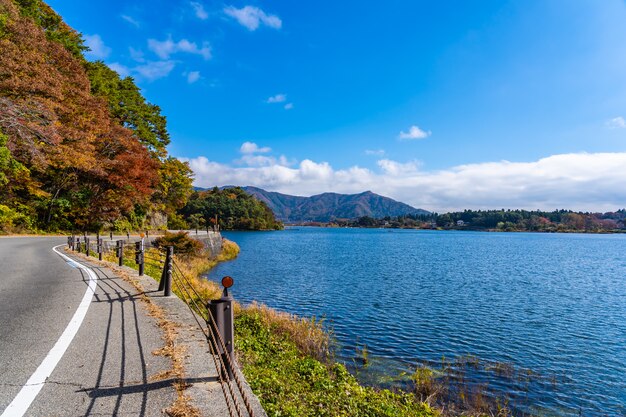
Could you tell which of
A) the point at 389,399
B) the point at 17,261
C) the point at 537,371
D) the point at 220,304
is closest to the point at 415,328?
the point at 537,371

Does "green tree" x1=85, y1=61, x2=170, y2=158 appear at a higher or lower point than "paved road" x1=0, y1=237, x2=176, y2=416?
higher

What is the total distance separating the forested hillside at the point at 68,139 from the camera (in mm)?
22391

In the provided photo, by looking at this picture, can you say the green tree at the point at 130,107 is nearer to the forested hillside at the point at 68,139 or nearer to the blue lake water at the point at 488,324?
the forested hillside at the point at 68,139

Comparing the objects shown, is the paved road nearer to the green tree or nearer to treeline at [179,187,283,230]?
the green tree

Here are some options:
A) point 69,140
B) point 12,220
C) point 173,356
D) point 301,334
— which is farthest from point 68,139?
point 173,356

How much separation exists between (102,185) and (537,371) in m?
41.2

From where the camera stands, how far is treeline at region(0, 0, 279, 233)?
2242cm

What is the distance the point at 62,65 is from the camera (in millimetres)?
29344

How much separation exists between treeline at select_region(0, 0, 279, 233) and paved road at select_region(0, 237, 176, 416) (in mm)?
16762

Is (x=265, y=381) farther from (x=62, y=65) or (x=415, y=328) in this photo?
(x=62, y=65)

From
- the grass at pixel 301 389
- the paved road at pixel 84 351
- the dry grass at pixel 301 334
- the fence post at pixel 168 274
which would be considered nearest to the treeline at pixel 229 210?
the dry grass at pixel 301 334

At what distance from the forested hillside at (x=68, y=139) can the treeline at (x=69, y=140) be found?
0.27ft

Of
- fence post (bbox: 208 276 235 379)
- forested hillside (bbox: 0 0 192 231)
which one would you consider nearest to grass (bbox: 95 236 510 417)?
fence post (bbox: 208 276 235 379)

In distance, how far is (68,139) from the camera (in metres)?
30.5
